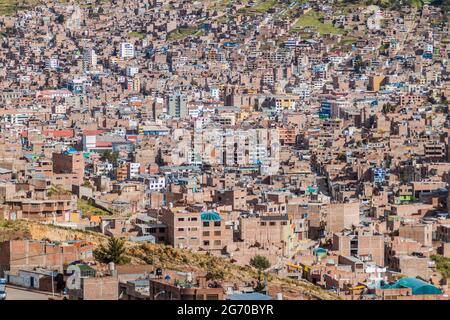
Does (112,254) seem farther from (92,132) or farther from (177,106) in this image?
(177,106)

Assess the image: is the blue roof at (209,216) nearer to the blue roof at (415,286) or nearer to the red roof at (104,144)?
the blue roof at (415,286)

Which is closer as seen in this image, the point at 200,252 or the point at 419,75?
the point at 200,252

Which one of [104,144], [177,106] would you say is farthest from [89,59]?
Answer: [104,144]

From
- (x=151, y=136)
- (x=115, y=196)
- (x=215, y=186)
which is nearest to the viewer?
(x=115, y=196)

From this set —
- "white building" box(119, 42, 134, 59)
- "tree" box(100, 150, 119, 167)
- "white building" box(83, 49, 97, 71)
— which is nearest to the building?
"tree" box(100, 150, 119, 167)

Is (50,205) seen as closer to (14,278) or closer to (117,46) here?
(14,278)

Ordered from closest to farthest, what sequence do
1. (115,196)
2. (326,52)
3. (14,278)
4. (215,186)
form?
1. (14,278)
2. (115,196)
3. (215,186)
4. (326,52)
